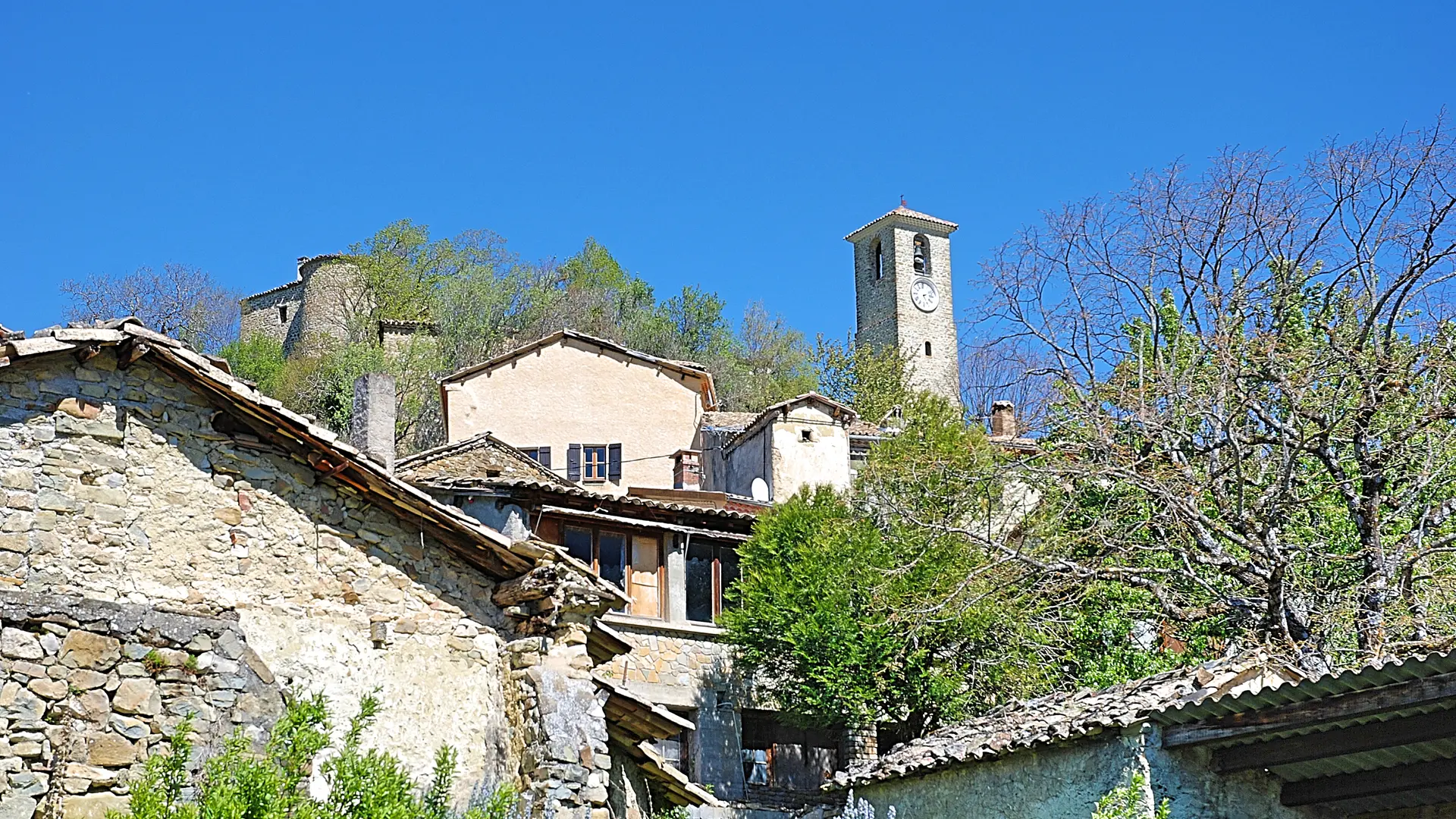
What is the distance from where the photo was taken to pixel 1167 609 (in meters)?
16.2

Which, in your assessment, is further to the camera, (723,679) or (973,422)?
(973,422)

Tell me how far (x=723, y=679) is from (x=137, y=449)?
45.0 ft

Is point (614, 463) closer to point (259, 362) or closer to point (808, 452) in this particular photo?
point (808, 452)

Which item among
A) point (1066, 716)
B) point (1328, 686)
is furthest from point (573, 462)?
point (1328, 686)

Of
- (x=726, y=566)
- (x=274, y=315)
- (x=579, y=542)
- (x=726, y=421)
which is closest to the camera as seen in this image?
(x=579, y=542)

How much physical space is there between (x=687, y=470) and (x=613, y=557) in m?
8.30

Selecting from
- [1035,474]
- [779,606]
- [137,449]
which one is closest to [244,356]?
[779,606]

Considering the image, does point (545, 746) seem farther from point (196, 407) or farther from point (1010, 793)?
point (1010, 793)

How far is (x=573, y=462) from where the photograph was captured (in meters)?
30.9

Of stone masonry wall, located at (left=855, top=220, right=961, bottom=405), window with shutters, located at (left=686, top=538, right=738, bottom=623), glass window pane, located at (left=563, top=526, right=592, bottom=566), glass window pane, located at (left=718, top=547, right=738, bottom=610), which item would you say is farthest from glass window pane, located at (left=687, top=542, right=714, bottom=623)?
stone masonry wall, located at (left=855, top=220, right=961, bottom=405)

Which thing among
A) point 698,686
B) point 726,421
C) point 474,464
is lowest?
point 698,686

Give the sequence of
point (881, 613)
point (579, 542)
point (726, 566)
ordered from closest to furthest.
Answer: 1. point (881, 613)
2. point (579, 542)
3. point (726, 566)

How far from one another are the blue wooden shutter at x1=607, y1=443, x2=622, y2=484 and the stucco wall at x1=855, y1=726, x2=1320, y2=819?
17073mm

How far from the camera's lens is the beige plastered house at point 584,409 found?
31.0 m
